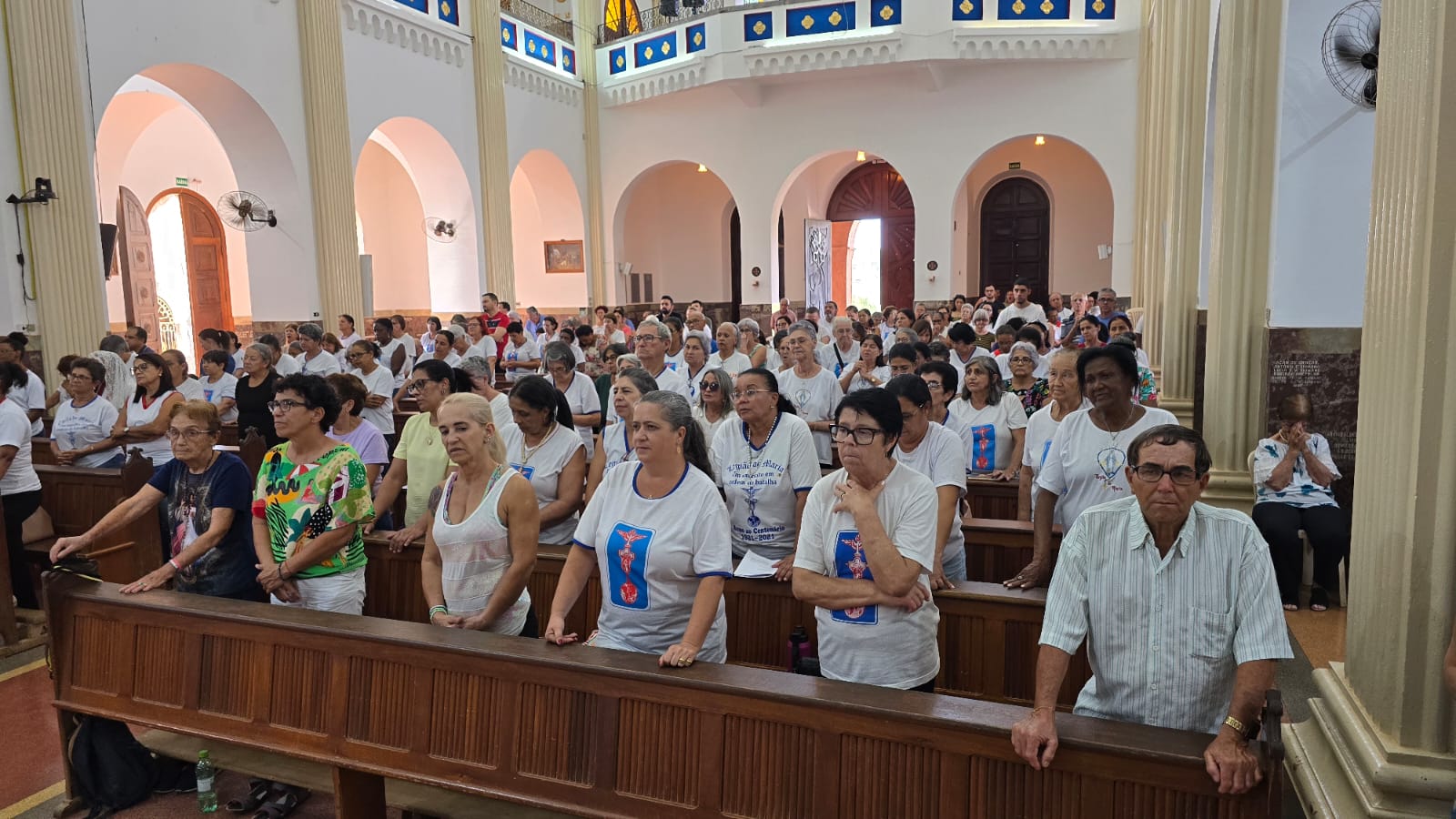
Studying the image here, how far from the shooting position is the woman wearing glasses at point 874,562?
8.98 ft

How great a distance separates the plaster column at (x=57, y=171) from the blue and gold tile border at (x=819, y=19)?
10058mm

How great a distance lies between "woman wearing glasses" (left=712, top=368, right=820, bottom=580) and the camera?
3.81 metres

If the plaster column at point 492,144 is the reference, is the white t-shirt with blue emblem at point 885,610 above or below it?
below

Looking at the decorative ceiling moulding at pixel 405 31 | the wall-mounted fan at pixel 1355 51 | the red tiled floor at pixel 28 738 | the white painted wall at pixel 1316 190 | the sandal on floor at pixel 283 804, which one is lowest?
the red tiled floor at pixel 28 738

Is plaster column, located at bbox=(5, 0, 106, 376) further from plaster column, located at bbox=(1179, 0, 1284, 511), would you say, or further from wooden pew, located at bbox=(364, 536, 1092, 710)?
plaster column, located at bbox=(1179, 0, 1284, 511)

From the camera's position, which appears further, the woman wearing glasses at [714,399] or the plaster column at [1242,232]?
the plaster column at [1242,232]

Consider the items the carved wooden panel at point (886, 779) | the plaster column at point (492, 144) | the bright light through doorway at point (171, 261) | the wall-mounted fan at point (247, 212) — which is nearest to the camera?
the carved wooden panel at point (886, 779)

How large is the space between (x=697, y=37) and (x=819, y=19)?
2087 millimetres

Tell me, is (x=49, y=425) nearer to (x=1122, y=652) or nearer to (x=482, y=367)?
(x=482, y=367)

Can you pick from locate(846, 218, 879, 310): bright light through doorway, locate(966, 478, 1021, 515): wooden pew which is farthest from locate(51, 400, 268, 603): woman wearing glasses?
locate(846, 218, 879, 310): bright light through doorway

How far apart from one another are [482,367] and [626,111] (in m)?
13.5

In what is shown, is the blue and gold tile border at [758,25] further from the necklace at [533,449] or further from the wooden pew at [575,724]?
the wooden pew at [575,724]

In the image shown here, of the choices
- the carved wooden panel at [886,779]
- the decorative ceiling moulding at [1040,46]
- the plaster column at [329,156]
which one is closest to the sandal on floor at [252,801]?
the carved wooden panel at [886,779]

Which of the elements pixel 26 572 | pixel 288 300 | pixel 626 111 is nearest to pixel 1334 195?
pixel 26 572
